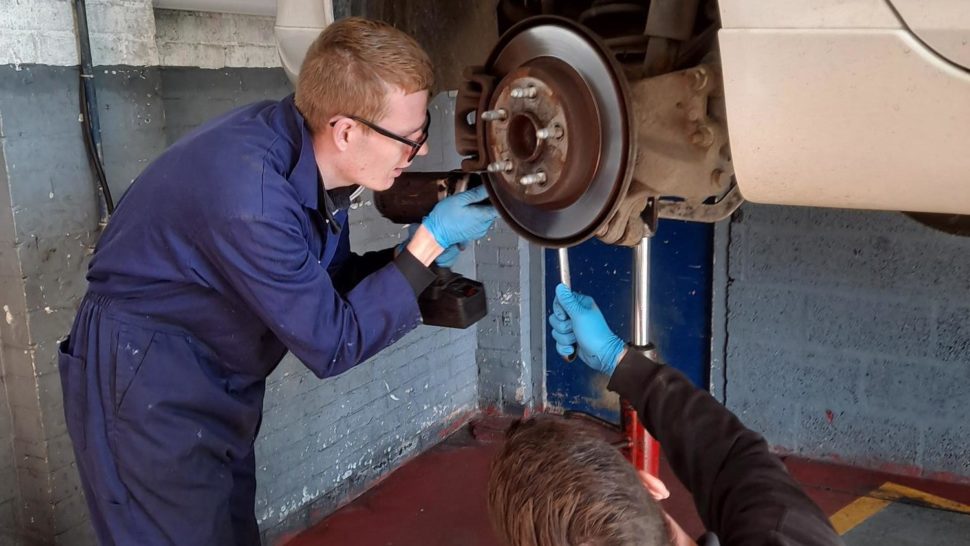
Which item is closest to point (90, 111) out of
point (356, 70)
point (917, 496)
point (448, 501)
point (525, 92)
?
point (356, 70)

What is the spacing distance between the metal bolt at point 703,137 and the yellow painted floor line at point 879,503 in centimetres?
→ 178

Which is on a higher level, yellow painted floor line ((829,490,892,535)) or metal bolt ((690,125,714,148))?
metal bolt ((690,125,714,148))

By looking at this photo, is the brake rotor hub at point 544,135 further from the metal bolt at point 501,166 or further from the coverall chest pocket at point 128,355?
the coverall chest pocket at point 128,355

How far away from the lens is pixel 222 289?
154 cm

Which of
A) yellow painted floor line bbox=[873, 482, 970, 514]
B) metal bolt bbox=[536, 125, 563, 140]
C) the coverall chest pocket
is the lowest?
yellow painted floor line bbox=[873, 482, 970, 514]

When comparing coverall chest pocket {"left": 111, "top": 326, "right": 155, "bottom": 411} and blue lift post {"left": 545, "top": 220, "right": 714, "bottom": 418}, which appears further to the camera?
blue lift post {"left": 545, "top": 220, "right": 714, "bottom": 418}

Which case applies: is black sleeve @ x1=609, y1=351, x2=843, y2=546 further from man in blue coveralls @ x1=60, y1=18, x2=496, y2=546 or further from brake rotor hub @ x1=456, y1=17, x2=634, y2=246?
man in blue coveralls @ x1=60, y1=18, x2=496, y2=546

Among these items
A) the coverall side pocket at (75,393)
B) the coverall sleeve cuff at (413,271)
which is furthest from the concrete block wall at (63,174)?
the coverall sleeve cuff at (413,271)

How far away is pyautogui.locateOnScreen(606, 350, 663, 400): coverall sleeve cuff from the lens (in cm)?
158

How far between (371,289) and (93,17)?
111cm

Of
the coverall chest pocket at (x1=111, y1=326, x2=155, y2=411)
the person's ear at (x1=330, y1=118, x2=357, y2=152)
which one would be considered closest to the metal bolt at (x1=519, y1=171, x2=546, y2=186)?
the person's ear at (x1=330, y1=118, x2=357, y2=152)

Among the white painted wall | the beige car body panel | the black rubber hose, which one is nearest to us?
the beige car body panel

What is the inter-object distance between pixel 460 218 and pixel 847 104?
2.82 feet

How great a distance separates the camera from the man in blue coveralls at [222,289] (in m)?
1.48
